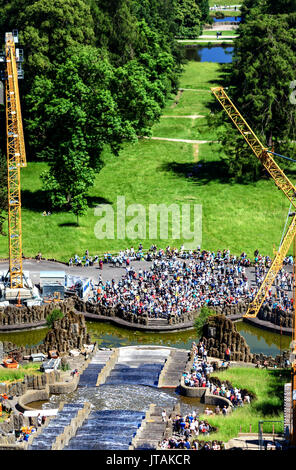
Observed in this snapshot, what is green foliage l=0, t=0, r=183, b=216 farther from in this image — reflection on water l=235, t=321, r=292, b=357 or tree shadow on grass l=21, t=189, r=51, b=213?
reflection on water l=235, t=321, r=292, b=357

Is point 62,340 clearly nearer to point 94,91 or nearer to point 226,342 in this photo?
point 226,342

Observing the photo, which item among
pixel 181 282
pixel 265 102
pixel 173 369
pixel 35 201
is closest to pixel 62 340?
pixel 173 369

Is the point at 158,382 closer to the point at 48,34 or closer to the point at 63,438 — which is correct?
the point at 63,438

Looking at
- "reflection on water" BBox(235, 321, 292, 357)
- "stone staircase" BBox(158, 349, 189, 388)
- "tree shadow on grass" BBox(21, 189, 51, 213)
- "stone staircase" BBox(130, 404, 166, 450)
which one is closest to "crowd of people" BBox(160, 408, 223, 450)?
"stone staircase" BBox(130, 404, 166, 450)

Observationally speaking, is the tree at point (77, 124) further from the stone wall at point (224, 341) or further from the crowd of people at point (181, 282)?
the stone wall at point (224, 341)
